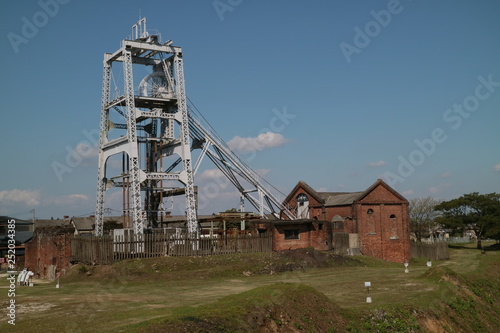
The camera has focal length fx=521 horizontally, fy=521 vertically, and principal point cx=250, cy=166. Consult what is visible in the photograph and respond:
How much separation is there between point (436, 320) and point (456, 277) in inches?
296

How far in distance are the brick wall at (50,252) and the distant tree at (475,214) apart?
5252 centimetres

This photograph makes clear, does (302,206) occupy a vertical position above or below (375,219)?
above

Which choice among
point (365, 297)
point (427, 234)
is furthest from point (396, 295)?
point (427, 234)

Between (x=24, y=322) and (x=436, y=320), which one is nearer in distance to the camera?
(x=24, y=322)

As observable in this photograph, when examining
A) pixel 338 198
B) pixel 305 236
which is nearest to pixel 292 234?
pixel 305 236

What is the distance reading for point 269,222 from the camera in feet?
148

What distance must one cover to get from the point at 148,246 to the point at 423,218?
62.0 meters

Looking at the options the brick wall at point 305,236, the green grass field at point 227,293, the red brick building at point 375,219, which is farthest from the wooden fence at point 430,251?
the brick wall at point 305,236

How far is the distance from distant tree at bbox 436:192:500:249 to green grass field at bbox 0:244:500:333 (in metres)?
28.3

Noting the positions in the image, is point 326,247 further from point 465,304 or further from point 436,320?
point 436,320

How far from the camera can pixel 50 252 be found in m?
37.7

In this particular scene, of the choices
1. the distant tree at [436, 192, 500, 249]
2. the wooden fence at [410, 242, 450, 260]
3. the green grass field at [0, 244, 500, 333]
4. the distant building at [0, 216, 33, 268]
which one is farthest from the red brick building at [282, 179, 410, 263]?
the distant building at [0, 216, 33, 268]

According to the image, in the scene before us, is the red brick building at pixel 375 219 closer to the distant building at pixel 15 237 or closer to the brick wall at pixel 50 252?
the brick wall at pixel 50 252

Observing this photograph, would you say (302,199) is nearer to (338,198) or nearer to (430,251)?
(338,198)
